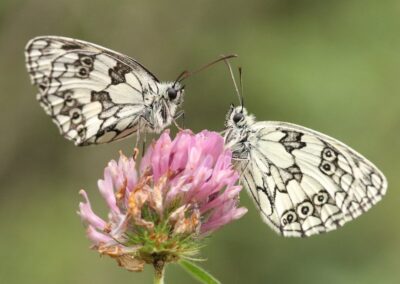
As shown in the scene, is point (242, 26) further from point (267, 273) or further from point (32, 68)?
point (32, 68)

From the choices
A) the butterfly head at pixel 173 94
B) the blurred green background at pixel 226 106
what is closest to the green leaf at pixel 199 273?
the butterfly head at pixel 173 94

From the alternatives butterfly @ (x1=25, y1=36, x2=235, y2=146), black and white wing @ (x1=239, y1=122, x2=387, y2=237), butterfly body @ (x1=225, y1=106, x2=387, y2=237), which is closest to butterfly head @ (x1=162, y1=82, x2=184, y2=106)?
butterfly @ (x1=25, y1=36, x2=235, y2=146)

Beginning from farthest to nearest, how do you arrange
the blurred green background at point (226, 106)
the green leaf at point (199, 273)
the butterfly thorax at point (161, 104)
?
the blurred green background at point (226, 106)
the butterfly thorax at point (161, 104)
the green leaf at point (199, 273)

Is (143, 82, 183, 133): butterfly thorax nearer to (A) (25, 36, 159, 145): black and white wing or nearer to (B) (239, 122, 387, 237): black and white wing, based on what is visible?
(A) (25, 36, 159, 145): black and white wing

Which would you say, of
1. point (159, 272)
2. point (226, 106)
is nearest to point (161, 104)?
point (159, 272)

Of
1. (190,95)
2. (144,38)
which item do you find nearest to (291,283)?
(190,95)

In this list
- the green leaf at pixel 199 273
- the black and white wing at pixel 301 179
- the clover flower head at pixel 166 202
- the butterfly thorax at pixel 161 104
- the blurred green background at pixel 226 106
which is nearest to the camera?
the green leaf at pixel 199 273

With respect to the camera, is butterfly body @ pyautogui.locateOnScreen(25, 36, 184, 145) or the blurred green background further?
the blurred green background

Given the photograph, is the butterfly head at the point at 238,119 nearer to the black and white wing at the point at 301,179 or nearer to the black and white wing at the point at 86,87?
the black and white wing at the point at 301,179
